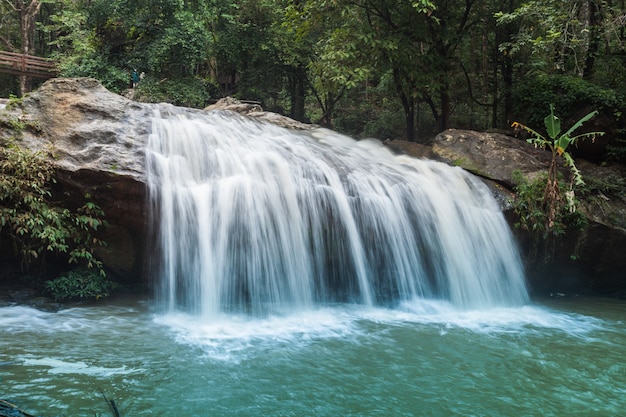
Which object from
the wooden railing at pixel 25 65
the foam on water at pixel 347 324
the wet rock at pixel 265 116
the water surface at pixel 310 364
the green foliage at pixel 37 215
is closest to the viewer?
the water surface at pixel 310 364

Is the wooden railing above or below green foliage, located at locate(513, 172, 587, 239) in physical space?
above

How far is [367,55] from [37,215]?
7941 millimetres

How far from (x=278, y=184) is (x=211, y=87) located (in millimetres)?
13897

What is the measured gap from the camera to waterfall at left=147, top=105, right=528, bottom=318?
670cm

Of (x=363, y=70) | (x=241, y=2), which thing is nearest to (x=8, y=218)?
(x=363, y=70)

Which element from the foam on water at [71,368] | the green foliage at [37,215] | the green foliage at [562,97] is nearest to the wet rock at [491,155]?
the green foliage at [562,97]

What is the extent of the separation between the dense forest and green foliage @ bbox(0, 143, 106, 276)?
6.02 m

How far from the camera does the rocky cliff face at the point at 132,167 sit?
668 centimetres

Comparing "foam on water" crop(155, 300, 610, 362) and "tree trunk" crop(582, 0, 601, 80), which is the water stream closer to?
"foam on water" crop(155, 300, 610, 362)

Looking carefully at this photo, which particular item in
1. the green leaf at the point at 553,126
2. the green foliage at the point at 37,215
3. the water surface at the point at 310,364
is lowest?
the water surface at the point at 310,364

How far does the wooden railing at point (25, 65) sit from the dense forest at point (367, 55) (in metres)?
0.53

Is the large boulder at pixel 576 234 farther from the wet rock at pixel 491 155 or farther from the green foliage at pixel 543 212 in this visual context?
the green foliage at pixel 543 212

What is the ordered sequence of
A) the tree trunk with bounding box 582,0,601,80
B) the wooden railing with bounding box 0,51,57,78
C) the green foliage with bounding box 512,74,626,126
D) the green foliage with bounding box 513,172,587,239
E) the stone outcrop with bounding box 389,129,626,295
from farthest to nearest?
the wooden railing with bounding box 0,51,57,78, the tree trunk with bounding box 582,0,601,80, the green foliage with bounding box 512,74,626,126, the stone outcrop with bounding box 389,129,626,295, the green foliage with bounding box 513,172,587,239

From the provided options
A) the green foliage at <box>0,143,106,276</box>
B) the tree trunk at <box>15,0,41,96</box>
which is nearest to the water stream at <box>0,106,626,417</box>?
the green foliage at <box>0,143,106,276</box>
